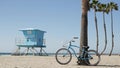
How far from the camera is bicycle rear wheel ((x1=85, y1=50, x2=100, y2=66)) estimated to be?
14.2 m

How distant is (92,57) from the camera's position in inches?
561

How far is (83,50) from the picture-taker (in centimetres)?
1433

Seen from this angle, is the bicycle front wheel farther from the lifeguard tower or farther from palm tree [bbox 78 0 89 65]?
the lifeguard tower

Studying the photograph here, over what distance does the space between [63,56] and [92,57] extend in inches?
55.3

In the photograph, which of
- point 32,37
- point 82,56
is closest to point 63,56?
point 82,56

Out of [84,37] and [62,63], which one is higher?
[84,37]

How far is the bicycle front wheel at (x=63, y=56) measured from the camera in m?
14.7

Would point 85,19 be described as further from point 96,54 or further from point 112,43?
point 112,43

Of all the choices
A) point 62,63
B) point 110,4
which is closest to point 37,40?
point 110,4

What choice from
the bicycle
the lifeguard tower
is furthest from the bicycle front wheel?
the lifeguard tower

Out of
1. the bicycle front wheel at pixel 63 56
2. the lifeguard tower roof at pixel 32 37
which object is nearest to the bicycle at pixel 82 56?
the bicycle front wheel at pixel 63 56

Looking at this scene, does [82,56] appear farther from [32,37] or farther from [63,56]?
[32,37]

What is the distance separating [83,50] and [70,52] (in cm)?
63

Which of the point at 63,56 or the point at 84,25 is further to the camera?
the point at 84,25
